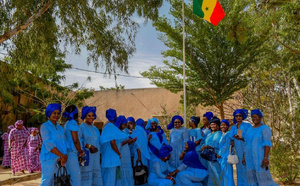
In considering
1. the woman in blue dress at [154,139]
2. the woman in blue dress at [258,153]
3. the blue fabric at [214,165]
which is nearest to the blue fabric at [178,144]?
the woman in blue dress at [154,139]

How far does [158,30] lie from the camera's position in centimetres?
1409

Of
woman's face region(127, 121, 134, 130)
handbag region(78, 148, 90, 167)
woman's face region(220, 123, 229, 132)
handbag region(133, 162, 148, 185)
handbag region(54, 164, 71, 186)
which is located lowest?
handbag region(133, 162, 148, 185)

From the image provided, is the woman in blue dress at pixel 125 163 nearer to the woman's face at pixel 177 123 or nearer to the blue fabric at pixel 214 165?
the woman's face at pixel 177 123

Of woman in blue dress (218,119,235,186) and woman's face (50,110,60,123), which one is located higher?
woman's face (50,110,60,123)

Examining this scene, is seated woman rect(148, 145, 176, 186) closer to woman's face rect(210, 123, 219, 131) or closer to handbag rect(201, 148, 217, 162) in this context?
handbag rect(201, 148, 217, 162)

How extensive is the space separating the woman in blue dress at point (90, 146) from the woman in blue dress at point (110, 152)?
0.17m

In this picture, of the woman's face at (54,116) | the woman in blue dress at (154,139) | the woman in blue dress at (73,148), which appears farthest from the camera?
the woman in blue dress at (154,139)

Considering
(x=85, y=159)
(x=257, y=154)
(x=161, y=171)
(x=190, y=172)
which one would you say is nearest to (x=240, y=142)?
(x=257, y=154)

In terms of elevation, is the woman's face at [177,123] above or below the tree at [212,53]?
below

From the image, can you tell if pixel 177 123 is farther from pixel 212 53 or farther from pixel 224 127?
pixel 212 53

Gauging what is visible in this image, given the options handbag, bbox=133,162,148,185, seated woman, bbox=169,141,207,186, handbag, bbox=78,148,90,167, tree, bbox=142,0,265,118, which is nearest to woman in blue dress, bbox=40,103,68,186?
handbag, bbox=78,148,90,167

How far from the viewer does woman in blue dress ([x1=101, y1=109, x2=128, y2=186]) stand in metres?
5.46

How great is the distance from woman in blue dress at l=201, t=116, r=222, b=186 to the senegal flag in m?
5.09

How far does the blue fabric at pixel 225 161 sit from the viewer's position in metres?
5.96
